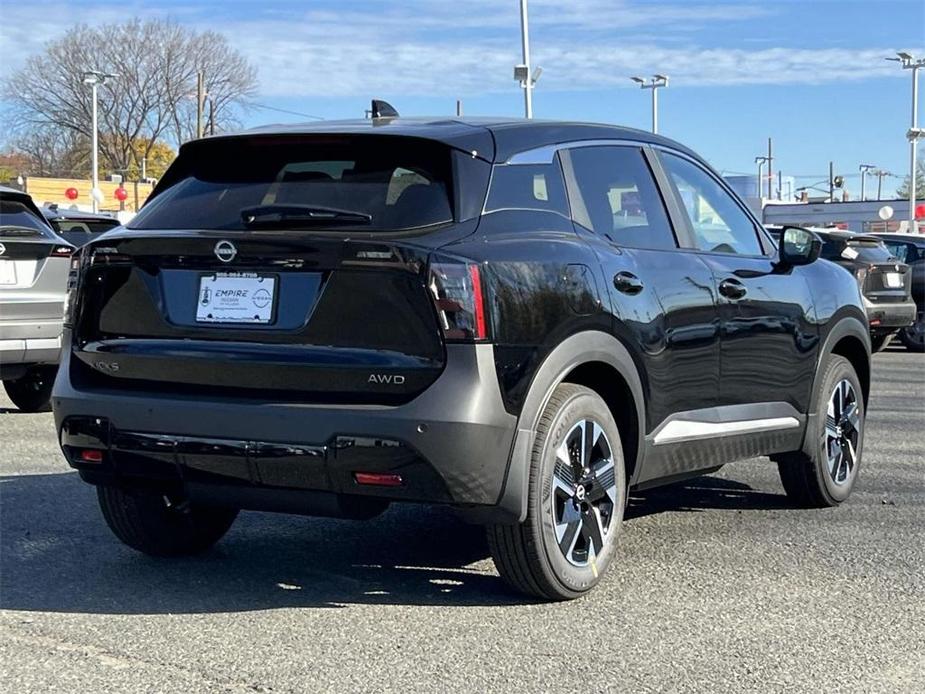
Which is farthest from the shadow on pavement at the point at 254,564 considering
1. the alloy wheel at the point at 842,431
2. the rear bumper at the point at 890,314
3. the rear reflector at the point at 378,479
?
the rear bumper at the point at 890,314

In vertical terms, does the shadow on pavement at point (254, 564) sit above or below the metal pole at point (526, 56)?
below

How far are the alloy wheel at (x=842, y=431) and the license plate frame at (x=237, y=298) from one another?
3301 mm

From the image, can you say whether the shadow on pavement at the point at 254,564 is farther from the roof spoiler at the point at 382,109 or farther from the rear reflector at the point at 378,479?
the roof spoiler at the point at 382,109

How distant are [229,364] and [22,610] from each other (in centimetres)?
116

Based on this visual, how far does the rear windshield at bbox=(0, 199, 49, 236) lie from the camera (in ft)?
31.2

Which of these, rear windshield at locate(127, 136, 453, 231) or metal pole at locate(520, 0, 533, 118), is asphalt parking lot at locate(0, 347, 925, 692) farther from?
metal pole at locate(520, 0, 533, 118)

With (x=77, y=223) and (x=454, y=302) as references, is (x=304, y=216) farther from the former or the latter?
(x=77, y=223)

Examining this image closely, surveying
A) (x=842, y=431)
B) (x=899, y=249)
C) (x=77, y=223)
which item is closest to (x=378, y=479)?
(x=842, y=431)

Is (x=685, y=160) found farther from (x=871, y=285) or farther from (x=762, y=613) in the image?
(x=871, y=285)

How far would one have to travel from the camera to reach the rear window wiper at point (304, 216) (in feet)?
14.7

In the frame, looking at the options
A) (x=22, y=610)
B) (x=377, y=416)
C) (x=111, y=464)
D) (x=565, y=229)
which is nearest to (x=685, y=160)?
(x=565, y=229)

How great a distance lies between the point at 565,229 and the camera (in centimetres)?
495

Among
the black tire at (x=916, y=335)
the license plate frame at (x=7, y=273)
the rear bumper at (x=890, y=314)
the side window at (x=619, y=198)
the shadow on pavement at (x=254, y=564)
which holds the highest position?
the side window at (x=619, y=198)

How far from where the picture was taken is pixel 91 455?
475cm
